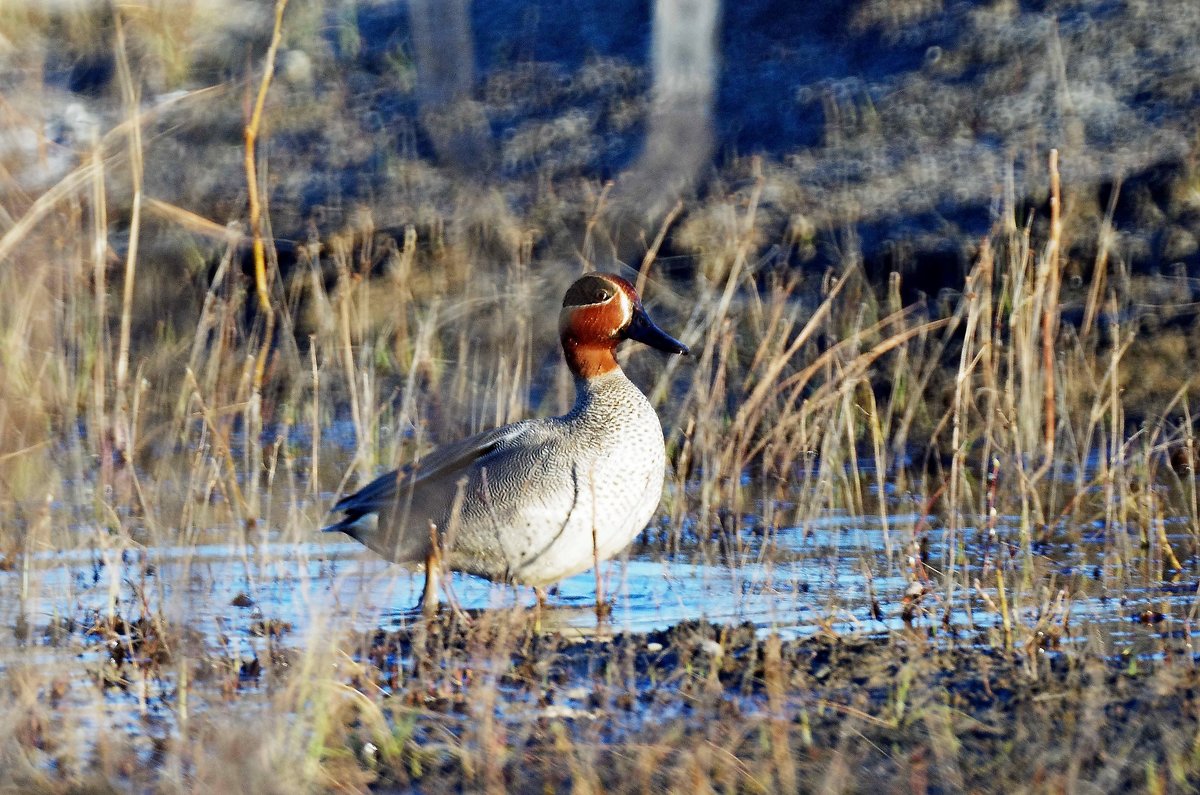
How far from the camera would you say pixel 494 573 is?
5172mm

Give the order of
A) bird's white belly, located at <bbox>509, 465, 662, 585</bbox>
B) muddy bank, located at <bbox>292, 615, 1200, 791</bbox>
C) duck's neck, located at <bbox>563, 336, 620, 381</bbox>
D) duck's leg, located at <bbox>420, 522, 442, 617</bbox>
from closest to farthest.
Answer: muddy bank, located at <bbox>292, 615, 1200, 791</bbox> < bird's white belly, located at <bbox>509, 465, 662, 585</bbox> < duck's leg, located at <bbox>420, 522, 442, 617</bbox> < duck's neck, located at <bbox>563, 336, 620, 381</bbox>

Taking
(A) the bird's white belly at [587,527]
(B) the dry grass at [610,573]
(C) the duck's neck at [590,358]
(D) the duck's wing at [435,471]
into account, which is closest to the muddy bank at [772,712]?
(B) the dry grass at [610,573]

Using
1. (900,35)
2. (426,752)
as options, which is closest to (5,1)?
(900,35)

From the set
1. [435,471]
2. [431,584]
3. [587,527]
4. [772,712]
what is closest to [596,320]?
[435,471]

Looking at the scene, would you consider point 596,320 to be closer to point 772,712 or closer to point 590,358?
point 590,358

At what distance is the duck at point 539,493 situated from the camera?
196 inches

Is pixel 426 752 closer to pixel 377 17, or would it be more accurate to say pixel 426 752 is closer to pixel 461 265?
pixel 461 265

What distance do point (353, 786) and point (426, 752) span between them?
244mm

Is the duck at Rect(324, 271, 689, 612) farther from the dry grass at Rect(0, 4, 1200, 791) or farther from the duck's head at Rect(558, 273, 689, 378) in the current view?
the dry grass at Rect(0, 4, 1200, 791)

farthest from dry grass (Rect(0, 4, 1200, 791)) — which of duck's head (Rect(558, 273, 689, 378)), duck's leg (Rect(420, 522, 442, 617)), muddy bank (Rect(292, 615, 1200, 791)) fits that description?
duck's head (Rect(558, 273, 689, 378))

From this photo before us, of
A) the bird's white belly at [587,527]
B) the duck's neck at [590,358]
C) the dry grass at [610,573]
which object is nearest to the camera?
the dry grass at [610,573]

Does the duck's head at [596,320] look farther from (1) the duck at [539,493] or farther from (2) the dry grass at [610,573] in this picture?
(2) the dry grass at [610,573]

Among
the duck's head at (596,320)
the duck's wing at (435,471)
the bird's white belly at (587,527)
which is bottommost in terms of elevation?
the bird's white belly at (587,527)

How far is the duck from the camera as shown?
499 cm
